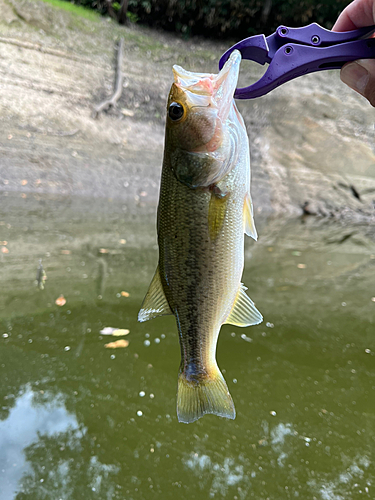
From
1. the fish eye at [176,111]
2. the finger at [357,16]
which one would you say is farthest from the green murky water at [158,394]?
the finger at [357,16]

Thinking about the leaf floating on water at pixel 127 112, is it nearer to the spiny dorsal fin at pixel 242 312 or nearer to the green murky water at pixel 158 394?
the green murky water at pixel 158 394

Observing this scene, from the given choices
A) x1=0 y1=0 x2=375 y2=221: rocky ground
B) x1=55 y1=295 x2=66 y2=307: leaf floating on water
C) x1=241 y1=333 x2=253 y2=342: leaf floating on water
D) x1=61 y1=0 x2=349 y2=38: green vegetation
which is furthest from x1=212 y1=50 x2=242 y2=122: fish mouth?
x1=61 y1=0 x2=349 y2=38: green vegetation

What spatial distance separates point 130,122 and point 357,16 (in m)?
9.46

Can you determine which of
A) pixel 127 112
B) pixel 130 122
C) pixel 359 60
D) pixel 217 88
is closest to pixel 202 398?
pixel 217 88

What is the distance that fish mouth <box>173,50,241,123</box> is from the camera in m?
1.34

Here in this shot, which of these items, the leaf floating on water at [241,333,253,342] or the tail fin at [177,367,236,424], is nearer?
the tail fin at [177,367,236,424]

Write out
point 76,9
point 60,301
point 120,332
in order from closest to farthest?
point 120,332, point 60,301, point 76,9

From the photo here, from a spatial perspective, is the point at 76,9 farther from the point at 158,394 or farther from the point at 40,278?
the point at 158,394

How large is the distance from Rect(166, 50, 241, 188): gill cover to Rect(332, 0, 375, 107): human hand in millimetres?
631

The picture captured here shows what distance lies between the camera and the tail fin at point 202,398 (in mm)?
1503

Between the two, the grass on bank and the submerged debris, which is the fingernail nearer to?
the submerged debris

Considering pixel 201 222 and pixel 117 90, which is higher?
pixel 117 90

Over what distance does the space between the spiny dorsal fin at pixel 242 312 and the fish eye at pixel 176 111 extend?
700mm

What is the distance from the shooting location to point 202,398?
152 centimetres
